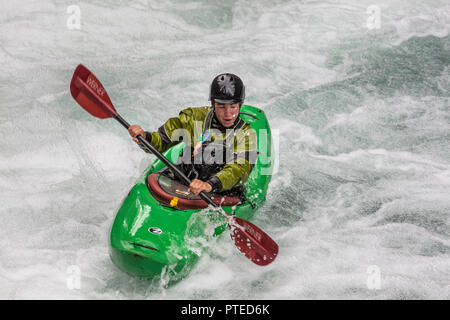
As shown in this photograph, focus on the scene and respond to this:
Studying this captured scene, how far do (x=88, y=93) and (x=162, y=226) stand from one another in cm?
104

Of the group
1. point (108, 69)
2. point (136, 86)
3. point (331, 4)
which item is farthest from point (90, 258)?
point (331, 4)

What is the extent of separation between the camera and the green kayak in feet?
9.78

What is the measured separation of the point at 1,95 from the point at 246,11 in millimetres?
3761

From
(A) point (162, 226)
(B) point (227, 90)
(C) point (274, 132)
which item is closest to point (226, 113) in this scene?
(B) point (227, 90)

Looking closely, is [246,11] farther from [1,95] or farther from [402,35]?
[1,95]

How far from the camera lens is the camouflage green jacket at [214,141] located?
3.20 m

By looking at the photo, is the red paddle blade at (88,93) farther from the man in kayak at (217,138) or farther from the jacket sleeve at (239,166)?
the jacket sleeve at (239,166)

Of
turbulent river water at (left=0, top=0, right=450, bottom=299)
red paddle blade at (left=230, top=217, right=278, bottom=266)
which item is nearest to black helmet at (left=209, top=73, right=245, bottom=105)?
red paddle blade at (left=230, top=217, right=278, bottom=266)

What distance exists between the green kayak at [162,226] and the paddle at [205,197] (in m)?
0.13

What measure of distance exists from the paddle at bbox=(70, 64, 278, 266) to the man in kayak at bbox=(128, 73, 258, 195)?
19 cm

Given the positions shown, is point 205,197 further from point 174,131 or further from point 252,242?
point 174,131

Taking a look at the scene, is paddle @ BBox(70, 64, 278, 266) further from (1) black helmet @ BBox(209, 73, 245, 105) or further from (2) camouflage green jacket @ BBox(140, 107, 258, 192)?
(1) black helmet @ BBox(209, 73, 245, 105)

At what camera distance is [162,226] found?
3.06m

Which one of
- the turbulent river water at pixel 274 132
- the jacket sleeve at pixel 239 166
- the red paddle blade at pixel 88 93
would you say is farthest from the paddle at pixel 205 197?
the turbulent river water at pixel 274 132
